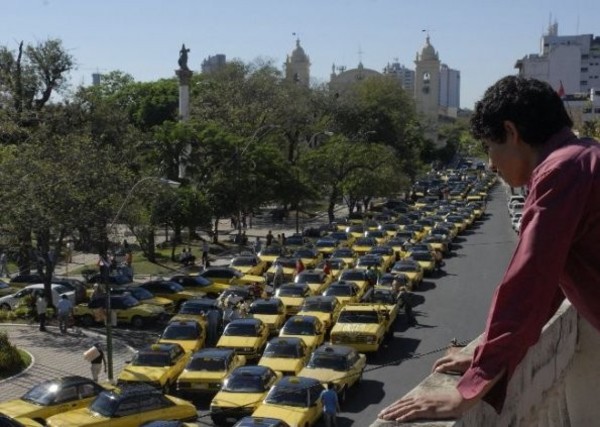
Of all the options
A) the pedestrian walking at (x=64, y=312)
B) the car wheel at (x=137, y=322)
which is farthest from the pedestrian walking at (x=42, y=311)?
the car wheel at (x=137, y=322)

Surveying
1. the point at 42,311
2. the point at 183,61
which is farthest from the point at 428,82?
the point at 42,311

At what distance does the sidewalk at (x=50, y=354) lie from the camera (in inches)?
755

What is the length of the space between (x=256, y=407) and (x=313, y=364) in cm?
258

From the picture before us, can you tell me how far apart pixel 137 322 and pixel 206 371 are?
310 inches

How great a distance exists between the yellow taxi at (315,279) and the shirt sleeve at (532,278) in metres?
25.7

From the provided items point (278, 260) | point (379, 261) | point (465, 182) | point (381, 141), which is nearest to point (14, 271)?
point (278, 260)

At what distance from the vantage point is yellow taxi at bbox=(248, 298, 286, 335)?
75.9 feet

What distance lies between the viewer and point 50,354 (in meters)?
21.8

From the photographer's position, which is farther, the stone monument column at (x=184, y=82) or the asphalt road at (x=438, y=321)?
the stone monument column at (x=184, y=82)

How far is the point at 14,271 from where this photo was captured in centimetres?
3678

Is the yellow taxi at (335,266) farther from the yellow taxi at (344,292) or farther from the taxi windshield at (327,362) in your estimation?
the taxi windshield at (327,362)

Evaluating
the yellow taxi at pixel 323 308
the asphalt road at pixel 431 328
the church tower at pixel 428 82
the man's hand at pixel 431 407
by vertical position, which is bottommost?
the asphalt road at pixel 431 328

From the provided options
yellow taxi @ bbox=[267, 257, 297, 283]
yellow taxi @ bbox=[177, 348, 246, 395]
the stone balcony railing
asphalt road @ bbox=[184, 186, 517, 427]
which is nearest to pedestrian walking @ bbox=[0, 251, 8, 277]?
yellow taxi @ bbox=[267, 257, 297, 283]

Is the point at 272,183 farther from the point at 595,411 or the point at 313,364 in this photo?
the point at 595,411
